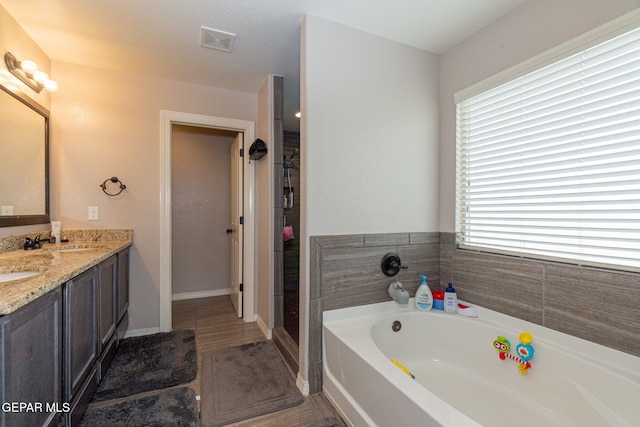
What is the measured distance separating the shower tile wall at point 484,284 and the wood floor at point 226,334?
18 cm

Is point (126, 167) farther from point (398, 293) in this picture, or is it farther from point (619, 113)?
point (619, 113)

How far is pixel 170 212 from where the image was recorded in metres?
2.64

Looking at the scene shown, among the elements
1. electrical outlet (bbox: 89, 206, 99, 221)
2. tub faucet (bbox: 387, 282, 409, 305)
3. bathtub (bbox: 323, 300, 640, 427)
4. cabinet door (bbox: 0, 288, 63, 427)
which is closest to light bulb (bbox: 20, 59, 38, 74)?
electrical outlet (bbox: 89, 206, 99, 221)

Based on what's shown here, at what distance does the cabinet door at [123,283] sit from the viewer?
7.20 feet

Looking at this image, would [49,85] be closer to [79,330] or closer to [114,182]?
[114,182]

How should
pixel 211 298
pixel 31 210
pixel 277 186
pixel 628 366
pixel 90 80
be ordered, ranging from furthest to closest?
1. pixel 211 298
2. pixel 277 186
3. pixel 90 80
4. pixel 31 210
5. pixel 628 366

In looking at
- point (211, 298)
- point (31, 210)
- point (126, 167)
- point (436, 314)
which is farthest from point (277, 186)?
point (211, 298)

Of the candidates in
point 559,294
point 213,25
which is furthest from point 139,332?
point 559,294

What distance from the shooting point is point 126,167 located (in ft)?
8.25

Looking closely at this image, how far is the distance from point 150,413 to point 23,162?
1.93 metres

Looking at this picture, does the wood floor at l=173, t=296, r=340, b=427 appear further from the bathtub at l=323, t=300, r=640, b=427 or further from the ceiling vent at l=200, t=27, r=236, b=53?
the ceiling vent at l=200, t=27, r=236, b=53

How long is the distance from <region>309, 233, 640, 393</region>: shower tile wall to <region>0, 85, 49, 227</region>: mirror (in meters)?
2.03

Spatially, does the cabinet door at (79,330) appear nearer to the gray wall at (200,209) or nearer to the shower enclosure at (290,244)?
the shower enclosure at (290,244)

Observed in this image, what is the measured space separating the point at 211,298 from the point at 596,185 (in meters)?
3.88
